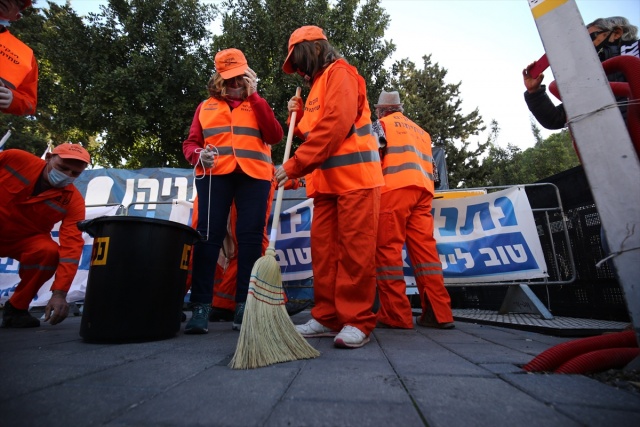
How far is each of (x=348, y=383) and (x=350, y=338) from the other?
70 cm

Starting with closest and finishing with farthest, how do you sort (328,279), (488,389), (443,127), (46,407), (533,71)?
(46,407) < (488,389) < (533,71) < (328,279) < (443,127)

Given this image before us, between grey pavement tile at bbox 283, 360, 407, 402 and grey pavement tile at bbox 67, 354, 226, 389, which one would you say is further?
grey pavement tile at bbox 67, 354, 226, 389

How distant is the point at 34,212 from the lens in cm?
304

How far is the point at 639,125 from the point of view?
5.08 feet

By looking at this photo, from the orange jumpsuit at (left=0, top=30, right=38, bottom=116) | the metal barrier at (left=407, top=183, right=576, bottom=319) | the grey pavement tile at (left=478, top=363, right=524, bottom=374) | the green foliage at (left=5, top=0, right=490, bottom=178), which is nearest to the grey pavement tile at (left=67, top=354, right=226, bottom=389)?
the grey pavement tile at (left=478, top=363, right=524, bottom=374)

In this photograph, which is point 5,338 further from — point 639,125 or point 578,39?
point 639,125

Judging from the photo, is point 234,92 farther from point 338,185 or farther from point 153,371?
point 153,371

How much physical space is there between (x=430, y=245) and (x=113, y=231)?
2.44 metres

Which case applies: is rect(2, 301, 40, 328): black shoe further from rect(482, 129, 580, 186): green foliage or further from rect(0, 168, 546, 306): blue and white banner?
rect(482, 129, 580, 186): green foliage

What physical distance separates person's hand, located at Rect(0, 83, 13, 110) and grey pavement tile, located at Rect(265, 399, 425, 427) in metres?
2.78

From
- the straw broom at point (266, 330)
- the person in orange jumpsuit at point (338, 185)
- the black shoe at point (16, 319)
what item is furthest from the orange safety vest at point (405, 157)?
the black shoe at point (16, 319)

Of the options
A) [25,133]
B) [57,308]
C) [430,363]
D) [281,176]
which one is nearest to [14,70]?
[57,308]

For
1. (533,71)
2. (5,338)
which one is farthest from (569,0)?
(5,338)

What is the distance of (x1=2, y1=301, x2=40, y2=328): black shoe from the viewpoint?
3.01 meters
